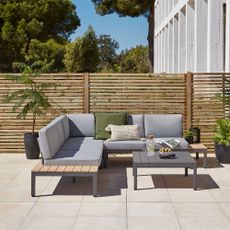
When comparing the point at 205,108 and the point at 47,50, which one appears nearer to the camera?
the point at 205,108

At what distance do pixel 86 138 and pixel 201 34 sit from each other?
22.6 feet

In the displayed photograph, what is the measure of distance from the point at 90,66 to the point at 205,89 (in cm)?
1622

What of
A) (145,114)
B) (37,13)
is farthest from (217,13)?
(37,13)

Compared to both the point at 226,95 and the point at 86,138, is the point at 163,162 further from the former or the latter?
the point at 226,95

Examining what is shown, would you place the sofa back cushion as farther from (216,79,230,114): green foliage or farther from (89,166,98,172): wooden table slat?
(216,79,230,114): green foliage

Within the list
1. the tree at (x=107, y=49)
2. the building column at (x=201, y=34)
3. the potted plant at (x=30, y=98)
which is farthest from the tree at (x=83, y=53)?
the tree at (x=107, y=49)

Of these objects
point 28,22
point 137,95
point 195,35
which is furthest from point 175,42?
point 137,95

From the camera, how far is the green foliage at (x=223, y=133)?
10.2 meters

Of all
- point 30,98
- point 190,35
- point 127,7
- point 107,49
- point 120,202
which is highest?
point 127,7

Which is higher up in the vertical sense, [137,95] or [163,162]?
[137,95]

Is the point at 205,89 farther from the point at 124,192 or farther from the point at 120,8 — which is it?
the point at 120,8

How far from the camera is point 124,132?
10055 millimetres

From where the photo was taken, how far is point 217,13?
1366cm

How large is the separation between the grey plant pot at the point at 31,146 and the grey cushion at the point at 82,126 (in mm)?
871
